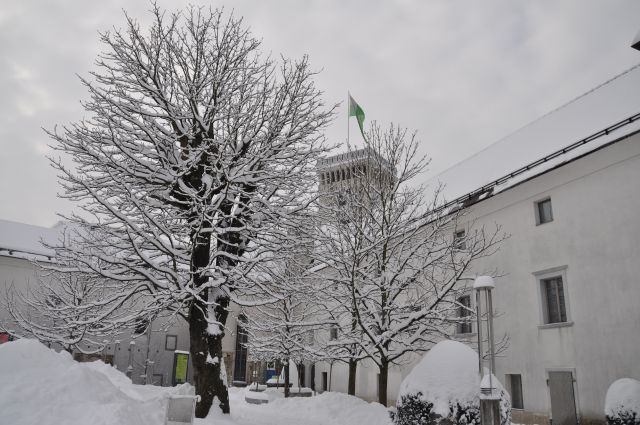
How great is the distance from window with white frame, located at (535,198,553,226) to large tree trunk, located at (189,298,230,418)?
44.5 feet

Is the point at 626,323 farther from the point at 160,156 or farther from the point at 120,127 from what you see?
the point at 120,127

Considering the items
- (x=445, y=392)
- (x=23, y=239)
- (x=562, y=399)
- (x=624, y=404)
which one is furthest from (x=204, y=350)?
(x=23, y=239)

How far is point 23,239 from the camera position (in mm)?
38406

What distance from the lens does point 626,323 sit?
49.3 ft

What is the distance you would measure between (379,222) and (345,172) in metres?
4.64

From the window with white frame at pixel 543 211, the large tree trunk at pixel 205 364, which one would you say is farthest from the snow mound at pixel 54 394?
the window with white frame at pixel 543 211

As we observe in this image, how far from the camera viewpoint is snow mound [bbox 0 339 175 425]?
6.98m

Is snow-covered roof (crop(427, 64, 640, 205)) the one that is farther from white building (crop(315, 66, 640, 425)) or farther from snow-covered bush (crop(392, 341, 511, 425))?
snow-covered bush (crop(392, 341, 511, 425))

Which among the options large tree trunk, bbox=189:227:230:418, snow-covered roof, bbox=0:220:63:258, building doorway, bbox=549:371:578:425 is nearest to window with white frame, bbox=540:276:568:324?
building doorway, bbox=549:371:578:425

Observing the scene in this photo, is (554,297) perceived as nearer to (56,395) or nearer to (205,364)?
(205,364)

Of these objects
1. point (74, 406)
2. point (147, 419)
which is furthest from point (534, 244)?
point (74, 406)

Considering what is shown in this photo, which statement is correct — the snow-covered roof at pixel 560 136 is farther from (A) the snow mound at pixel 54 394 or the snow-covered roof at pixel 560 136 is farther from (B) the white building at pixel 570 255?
(A) the snow mound at pixel 54 394

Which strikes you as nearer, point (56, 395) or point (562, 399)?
point (56, 395)

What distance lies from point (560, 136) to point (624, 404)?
36.4ft
